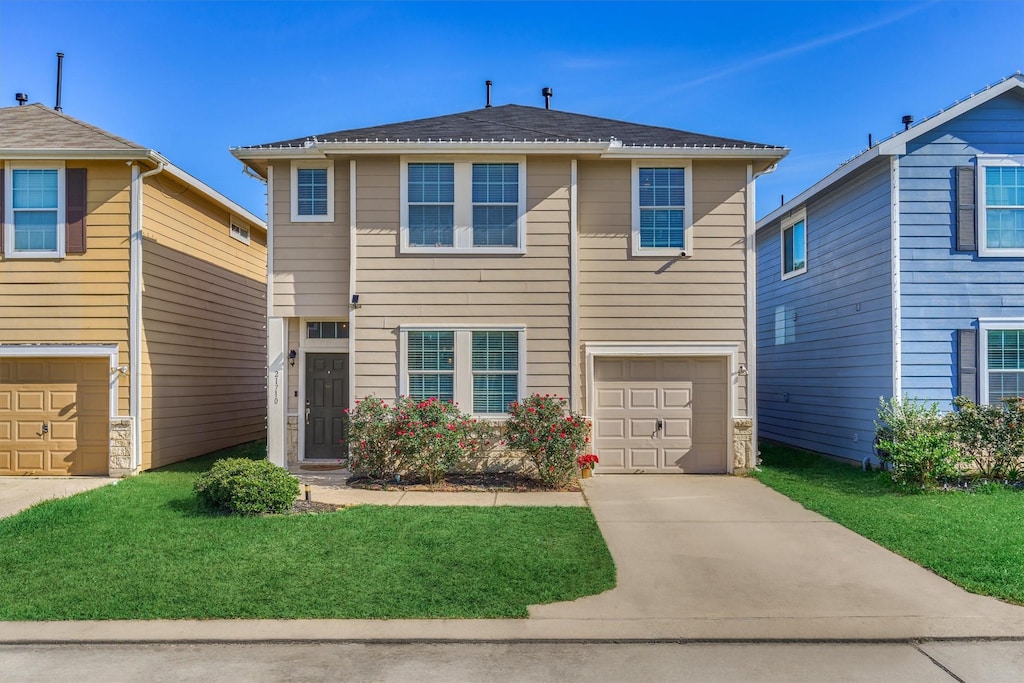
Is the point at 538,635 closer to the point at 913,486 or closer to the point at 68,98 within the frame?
the point at 913,486

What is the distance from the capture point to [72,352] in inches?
401

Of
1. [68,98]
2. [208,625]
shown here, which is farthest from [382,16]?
[208,625]

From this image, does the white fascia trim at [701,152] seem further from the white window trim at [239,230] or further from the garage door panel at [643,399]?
the white window trim at [239,230]

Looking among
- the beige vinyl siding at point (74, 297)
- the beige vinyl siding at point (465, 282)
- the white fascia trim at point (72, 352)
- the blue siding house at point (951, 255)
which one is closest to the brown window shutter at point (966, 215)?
the blue siding house at point (951, 255)

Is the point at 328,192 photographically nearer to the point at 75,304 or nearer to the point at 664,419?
the point at 75,304

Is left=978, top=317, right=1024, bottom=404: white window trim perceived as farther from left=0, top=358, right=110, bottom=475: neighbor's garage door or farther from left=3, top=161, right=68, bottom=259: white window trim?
left=3, top=161, right=68, bottom=259: white window trim

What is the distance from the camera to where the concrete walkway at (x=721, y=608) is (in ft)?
14.8

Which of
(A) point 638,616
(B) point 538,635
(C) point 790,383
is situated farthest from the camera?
(C) point 790,383

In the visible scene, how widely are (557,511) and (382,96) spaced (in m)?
10.7

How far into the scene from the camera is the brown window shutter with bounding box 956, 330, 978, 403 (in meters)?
10.1

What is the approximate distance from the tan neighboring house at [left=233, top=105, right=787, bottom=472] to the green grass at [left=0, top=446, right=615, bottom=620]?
3.06 meters

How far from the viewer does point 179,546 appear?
6211 mm

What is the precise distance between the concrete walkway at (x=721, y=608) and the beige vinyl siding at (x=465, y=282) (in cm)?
397

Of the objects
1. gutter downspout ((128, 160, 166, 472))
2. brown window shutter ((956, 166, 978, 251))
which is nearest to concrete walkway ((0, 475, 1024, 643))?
brown window shutter ((956, 166, 978, 251))
